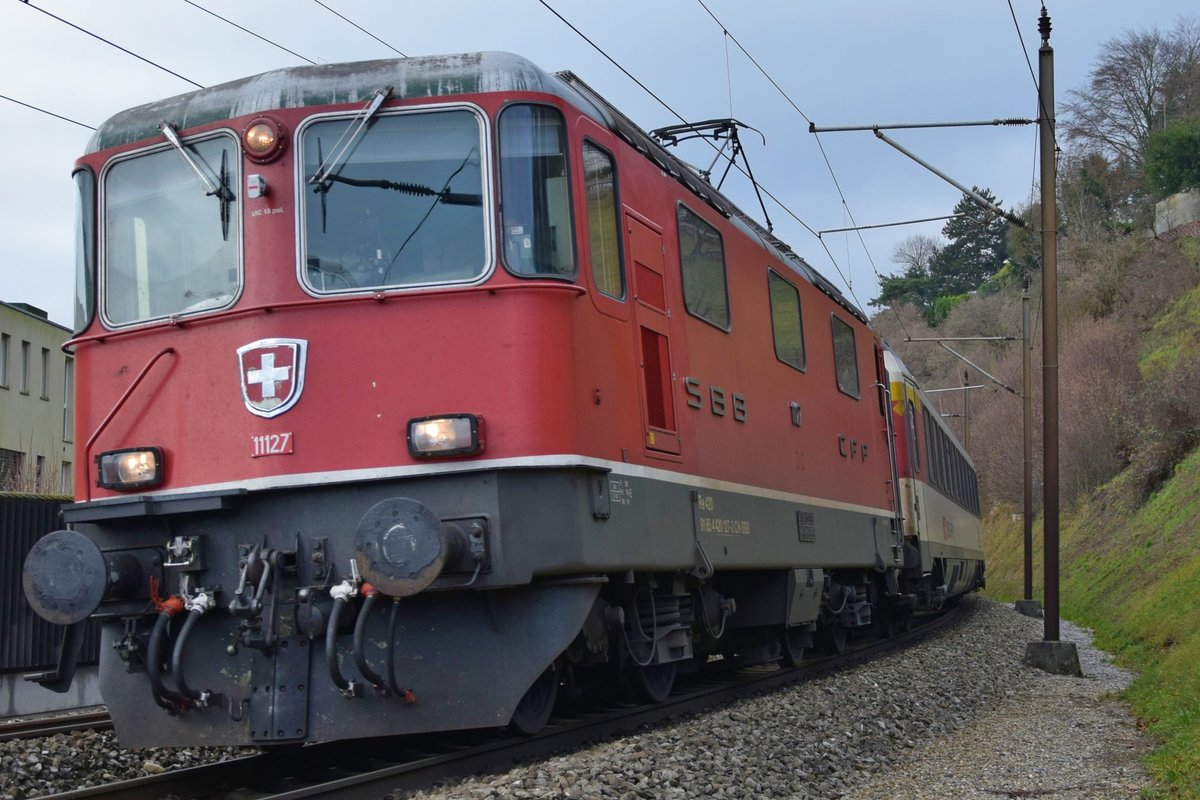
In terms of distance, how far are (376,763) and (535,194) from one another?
303 cm

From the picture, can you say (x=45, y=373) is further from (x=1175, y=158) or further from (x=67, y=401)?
(x=1175, y=158)

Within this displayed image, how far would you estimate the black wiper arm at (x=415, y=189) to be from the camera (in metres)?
6.52

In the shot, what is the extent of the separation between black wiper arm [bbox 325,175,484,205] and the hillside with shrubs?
4.40 metres

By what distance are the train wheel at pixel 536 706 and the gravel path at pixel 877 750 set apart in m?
0.41

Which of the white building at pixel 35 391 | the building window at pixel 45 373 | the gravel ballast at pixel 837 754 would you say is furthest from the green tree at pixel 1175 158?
the gravel ballast at pixel 837 754

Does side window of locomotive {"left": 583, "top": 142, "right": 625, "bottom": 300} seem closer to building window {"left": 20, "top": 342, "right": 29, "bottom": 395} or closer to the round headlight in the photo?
the round headlight

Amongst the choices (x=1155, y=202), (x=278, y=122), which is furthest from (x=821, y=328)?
(x=1155, y=202)

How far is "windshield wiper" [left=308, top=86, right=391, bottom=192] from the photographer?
21.6 feet

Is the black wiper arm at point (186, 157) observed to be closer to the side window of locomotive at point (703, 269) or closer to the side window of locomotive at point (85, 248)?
the side window of locomotive at point (85, 248)

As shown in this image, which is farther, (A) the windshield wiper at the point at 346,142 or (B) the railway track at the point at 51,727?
(B) the railway track at the point at 51,727

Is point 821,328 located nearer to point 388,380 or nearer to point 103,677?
point 388,380

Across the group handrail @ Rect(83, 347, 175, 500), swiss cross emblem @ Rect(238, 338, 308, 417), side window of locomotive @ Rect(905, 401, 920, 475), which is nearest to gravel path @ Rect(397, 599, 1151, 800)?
swiss cross emblem @ Rect(238, 338, 308, 417)

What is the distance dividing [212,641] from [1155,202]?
185 ft

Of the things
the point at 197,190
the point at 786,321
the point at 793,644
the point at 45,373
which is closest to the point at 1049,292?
the point at 786,321
